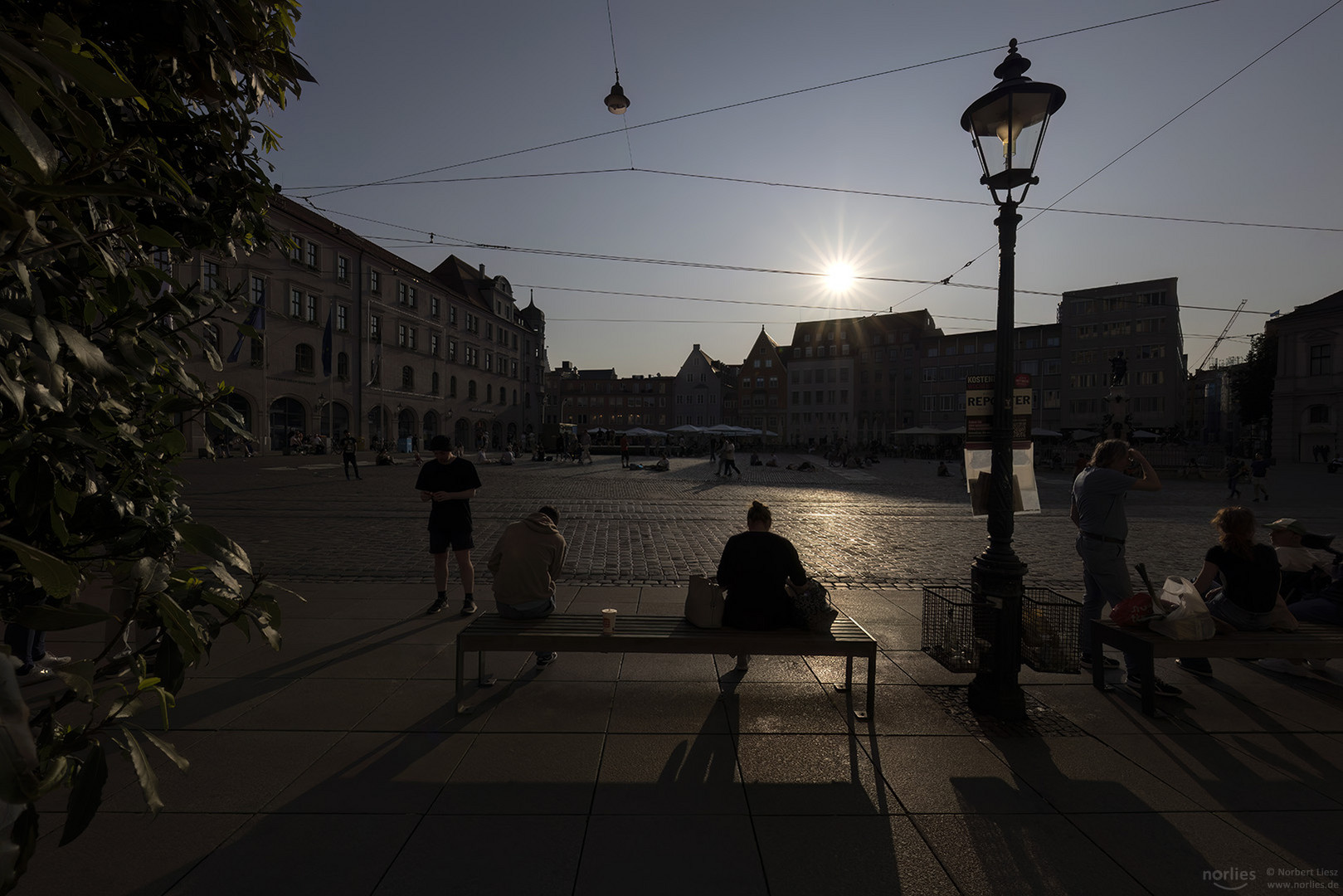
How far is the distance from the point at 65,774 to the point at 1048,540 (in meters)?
12.8

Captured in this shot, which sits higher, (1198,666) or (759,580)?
(759,580)

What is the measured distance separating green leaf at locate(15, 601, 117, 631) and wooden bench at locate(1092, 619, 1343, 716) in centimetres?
A: 524

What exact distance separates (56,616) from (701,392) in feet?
313

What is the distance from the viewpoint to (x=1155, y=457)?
3347 cm

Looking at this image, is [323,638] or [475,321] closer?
[323,638]

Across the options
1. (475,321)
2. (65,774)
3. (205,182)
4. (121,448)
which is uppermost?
(475,321)

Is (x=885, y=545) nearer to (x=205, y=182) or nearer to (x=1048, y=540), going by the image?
(x=1048, y=540)

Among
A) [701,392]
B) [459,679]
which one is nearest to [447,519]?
[459,679]

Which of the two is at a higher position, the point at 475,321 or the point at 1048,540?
the point at 475,321

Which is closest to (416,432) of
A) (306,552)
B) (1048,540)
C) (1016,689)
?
(306,552)

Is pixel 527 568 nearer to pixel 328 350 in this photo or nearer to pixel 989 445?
pixel 989 445

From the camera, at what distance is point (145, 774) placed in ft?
4.24

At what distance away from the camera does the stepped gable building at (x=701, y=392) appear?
311 feet

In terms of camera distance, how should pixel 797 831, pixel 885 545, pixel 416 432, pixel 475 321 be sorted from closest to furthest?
pixel 797 831
pixel 885 545
pixel 416 432
pixel 475 321
